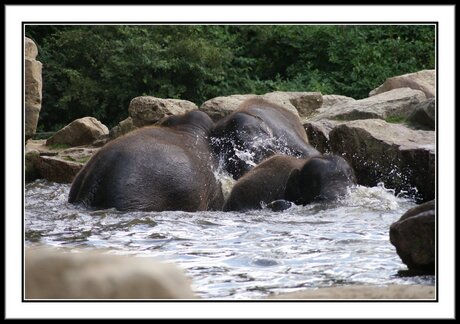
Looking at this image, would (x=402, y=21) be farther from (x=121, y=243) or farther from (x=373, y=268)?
(x=121, y=243)

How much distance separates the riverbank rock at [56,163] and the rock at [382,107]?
3047mm

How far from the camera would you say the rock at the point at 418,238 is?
5570 mm

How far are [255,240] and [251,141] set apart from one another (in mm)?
3203


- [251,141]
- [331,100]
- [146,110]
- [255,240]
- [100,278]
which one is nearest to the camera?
[100,278]

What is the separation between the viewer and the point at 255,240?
23.8 feet

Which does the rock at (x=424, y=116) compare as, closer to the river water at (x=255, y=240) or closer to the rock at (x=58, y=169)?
the river water at (x=255, y=240)

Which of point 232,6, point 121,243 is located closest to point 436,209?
point 232,6

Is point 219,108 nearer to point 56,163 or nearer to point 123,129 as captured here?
point 123,129

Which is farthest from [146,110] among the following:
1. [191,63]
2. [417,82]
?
[191,63]

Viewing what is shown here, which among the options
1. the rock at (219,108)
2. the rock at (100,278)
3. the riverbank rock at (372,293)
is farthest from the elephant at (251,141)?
the rock at (100,278)

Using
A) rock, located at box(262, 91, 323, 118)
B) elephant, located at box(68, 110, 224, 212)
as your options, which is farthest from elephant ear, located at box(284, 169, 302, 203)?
rock, located at box(262, 91, 323, 118)

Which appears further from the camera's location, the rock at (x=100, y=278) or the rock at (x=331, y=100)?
the rock at (x=331, y=100)

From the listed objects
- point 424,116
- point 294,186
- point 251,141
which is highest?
point 424,116

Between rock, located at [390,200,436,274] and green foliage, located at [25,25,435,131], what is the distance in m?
12.8
